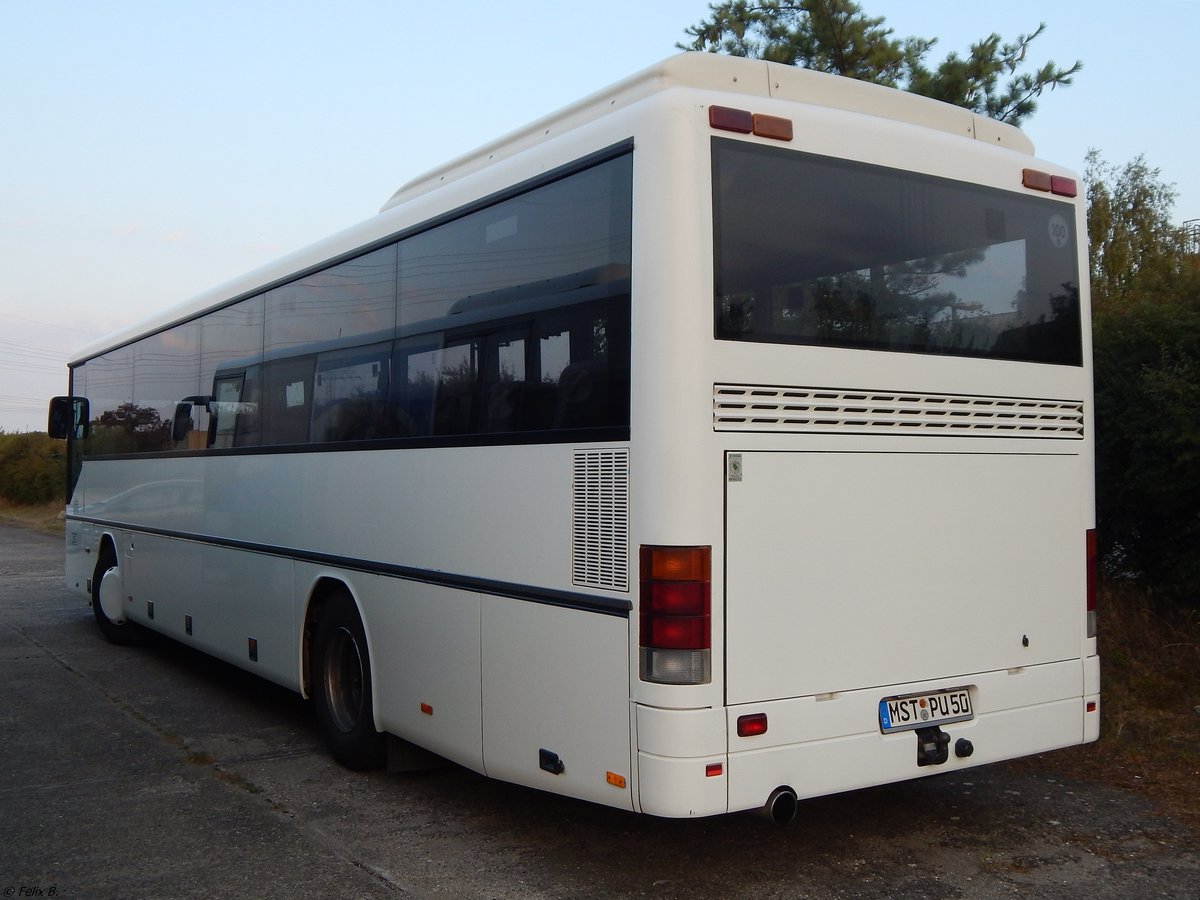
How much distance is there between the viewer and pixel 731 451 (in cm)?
455

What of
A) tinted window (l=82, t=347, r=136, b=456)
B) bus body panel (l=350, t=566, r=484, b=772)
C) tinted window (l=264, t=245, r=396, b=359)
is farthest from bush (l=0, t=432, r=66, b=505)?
bus body panel (l=350, t=566, r=484, b=772)

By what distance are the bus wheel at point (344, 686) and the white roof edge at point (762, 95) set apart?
2809 mm

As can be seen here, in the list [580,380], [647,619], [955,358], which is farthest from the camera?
[955,358]

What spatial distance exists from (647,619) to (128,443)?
844cm

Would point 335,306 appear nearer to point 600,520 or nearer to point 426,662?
point 426,662

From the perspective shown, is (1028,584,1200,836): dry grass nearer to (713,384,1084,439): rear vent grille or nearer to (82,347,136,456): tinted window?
(713,384,1084,439): rear vent grille

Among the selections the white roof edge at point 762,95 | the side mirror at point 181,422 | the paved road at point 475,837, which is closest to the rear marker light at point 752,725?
the paved road at point 475,837

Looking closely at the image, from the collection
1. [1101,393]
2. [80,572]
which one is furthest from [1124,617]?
[80,572]

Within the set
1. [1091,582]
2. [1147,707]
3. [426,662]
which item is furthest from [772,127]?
[1147,707]

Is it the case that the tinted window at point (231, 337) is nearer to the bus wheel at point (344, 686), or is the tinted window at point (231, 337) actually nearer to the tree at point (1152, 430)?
the bus wheel at point (344, 686)

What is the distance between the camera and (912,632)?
501cm

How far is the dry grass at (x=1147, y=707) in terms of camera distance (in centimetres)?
648

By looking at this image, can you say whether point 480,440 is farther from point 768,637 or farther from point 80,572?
point 80,572

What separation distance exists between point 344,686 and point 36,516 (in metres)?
39.1
